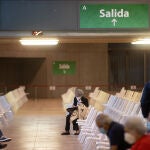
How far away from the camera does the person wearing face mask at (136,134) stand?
4.82m

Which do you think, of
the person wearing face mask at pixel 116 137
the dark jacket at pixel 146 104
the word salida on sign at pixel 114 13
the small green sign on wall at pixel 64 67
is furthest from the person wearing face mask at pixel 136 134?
the small green sign on wall at pixel 64 67

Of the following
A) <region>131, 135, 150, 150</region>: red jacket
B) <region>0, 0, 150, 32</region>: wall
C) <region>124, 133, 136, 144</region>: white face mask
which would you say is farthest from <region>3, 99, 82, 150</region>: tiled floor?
<region>131, 135, 150, 150</region>: red jacket

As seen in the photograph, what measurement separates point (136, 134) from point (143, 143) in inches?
9.9

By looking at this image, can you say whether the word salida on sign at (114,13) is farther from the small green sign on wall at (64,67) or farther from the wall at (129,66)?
the wall at (129,66)

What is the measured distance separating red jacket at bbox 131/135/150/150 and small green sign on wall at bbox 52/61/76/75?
83.3 feet

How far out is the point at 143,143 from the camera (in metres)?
4.79

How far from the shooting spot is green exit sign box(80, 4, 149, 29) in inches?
470

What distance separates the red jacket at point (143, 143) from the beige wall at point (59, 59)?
25186 millimetres

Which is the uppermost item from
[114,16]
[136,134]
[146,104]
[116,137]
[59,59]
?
[114,16]

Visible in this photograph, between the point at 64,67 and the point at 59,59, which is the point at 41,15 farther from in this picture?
the point at 64,67

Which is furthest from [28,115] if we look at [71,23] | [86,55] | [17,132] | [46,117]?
[86,55]

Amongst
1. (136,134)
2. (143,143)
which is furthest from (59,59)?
(143,143)

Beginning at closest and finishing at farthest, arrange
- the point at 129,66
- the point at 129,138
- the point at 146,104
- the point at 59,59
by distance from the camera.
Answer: the point at 129,138 < the point at 146,104 < the point at 59,59 < the point at 129,66

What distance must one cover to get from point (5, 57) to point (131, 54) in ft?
28.8
